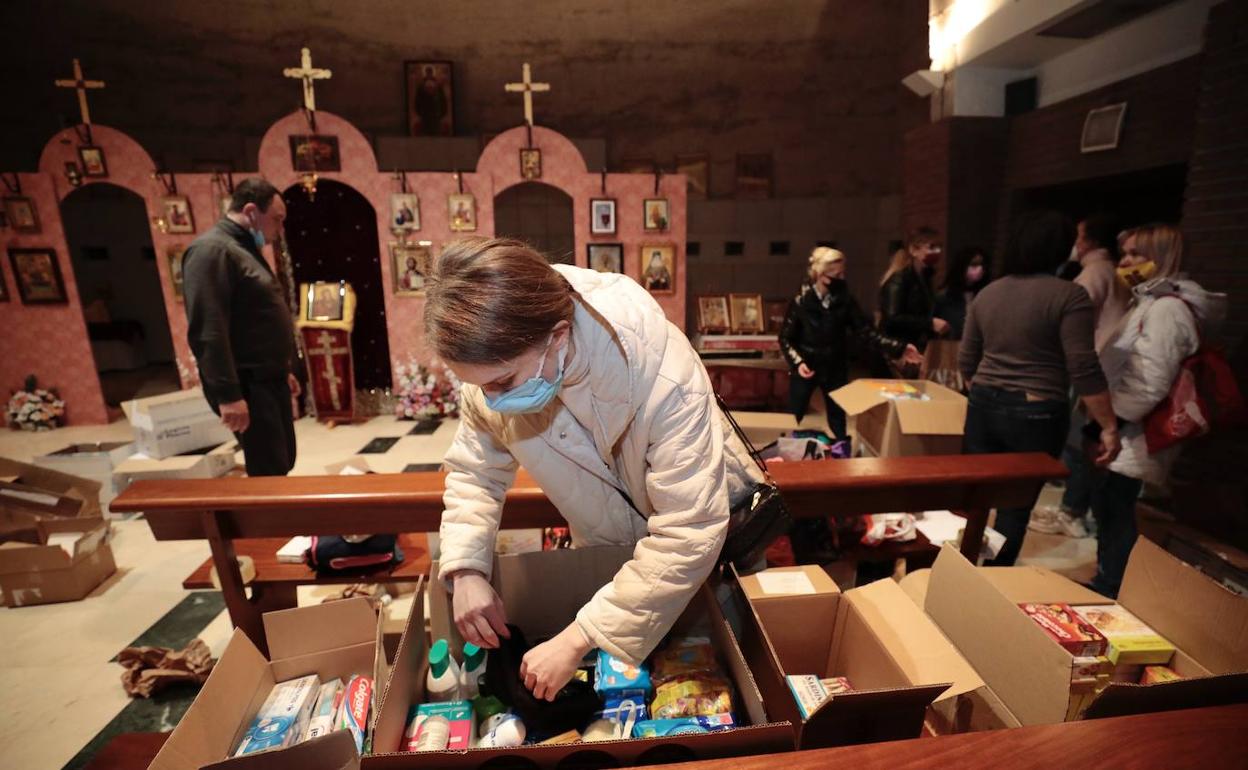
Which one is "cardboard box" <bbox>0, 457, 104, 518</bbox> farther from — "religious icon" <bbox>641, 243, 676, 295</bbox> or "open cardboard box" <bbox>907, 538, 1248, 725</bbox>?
"religious icon" <bbox>641, 243, 676, 295</bbox>

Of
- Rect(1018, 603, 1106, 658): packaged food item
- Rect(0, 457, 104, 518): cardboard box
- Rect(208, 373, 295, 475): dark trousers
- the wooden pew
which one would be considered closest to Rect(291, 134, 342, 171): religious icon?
Rect(0, 457, 104, 518): cardboard box

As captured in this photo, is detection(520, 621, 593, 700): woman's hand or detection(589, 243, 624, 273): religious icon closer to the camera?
detection(520, 621, 593, 700): woman's hand

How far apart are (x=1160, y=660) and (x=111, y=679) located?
3282 mm

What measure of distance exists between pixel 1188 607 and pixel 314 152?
6085 mm

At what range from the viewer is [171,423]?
4262 mm

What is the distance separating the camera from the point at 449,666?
1.12m

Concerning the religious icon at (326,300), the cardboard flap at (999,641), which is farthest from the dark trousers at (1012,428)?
the religious icon at (326,300)

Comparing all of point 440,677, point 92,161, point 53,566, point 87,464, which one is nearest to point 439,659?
point 440,677

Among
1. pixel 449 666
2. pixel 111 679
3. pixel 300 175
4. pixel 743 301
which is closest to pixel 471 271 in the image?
pixel 449 666

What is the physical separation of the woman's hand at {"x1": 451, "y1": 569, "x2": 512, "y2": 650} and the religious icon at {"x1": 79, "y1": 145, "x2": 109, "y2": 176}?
621cm

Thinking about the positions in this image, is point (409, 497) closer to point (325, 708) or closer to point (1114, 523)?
point (325, 708)

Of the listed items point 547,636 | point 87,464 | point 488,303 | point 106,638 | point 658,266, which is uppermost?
point 658,266

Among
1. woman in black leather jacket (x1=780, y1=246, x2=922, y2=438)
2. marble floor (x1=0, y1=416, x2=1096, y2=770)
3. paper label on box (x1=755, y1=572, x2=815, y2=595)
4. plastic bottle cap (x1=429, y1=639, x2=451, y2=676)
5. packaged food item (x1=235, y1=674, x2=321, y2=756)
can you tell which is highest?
woman in black leather jacket (x1=780, y1=246, x2=922, y2=438)

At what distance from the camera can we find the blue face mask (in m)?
1.00
